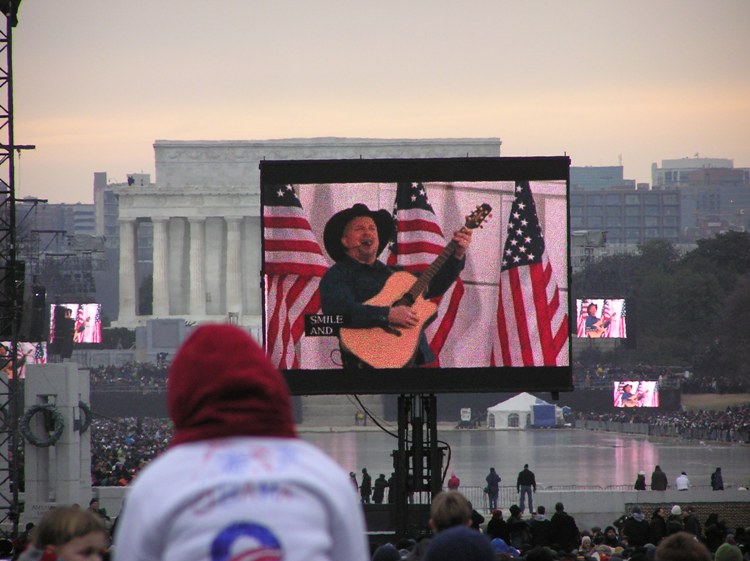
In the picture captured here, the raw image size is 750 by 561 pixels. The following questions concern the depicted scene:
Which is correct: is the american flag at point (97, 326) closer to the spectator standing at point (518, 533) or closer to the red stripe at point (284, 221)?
the red stripe at point (284, 221)

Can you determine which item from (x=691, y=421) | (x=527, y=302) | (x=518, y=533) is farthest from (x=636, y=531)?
(x=691, y=421)

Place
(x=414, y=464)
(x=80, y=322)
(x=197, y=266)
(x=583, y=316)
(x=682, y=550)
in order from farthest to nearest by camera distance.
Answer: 1. (x=197, y=266)
2. (x=80, y=322)
3. (x=583, y=316)
4. (x=414, y=464)
5. (x=682, y=550)

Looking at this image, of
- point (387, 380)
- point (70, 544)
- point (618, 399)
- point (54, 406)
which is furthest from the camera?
point (618, 399)

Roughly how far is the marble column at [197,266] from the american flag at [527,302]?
103497 millimetres

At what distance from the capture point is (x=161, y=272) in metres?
130

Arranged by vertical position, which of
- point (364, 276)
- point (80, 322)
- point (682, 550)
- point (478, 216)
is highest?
point (478, 216)

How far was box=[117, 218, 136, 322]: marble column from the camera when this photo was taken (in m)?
129

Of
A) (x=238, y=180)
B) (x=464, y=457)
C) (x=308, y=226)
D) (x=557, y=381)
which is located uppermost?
(x=238, y=180)

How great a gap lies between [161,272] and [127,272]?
280 cm

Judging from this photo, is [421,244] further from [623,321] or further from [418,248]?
[623,321]

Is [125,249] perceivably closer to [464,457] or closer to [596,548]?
[464,457]

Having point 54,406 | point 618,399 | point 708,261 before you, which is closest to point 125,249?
point 708,261

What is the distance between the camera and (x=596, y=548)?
18.8 meters

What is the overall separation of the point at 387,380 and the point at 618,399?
57.0 m
